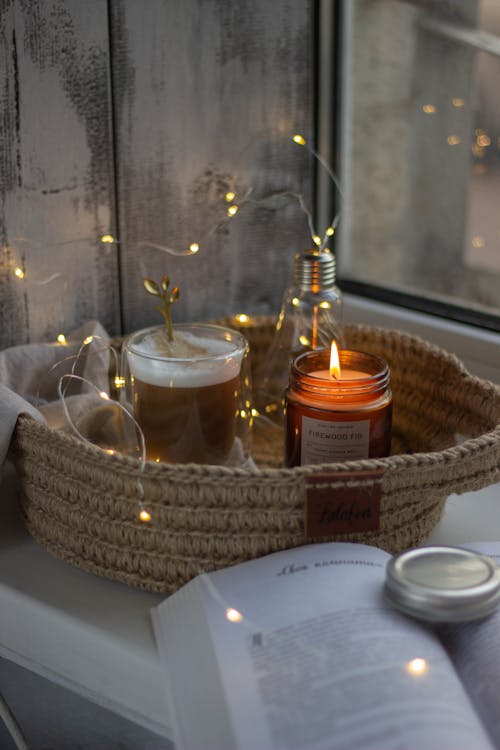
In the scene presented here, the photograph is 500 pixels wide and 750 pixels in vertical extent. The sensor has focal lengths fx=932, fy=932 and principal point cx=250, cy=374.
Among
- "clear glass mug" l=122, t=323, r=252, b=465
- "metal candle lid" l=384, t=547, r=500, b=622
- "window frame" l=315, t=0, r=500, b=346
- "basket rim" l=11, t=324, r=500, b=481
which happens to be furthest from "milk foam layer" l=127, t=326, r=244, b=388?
"window frame" l=315, t=0, r=500, b=346

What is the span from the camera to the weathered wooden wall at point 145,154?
33.8 inches

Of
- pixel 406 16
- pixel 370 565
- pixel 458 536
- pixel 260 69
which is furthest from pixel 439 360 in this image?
pixel 406 16

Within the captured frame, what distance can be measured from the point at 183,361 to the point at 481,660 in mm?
327

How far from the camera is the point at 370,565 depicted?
0.63 m

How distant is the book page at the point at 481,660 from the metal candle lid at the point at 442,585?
0.03 feet

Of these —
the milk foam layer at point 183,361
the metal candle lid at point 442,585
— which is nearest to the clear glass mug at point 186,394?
the milk foam layer at point 183,361

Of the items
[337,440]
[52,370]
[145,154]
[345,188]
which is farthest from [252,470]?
[345,188]

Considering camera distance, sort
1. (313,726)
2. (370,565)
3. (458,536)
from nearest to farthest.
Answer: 1. (313,726)
2. (370,565)
3. (458,536)

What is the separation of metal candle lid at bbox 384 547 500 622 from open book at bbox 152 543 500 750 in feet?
0.04

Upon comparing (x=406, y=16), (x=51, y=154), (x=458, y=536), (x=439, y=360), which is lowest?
(x=458, y=536)

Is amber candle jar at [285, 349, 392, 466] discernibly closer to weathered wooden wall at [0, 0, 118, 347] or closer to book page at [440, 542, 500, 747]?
book page at [440, 542, 500, 747]

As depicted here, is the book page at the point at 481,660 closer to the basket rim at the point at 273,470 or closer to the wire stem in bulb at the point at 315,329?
the basket rim at the point at 273,470

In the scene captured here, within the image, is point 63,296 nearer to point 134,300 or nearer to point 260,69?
point 134,300

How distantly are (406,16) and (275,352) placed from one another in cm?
50
